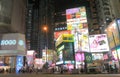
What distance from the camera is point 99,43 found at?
45.6 metres

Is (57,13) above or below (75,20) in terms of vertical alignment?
above

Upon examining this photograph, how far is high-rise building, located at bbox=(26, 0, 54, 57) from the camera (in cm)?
10962

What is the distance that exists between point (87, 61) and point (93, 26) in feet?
176

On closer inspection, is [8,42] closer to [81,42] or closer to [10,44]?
[10,44]

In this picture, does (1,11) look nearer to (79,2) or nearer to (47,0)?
(79,2)

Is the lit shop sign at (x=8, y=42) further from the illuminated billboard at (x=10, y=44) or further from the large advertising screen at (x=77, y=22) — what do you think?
the large advertising screen at (x=77, y=22)

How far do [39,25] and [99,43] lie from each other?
89.8 meters

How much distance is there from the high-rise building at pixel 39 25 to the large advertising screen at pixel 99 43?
203ft

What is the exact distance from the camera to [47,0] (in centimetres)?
11588

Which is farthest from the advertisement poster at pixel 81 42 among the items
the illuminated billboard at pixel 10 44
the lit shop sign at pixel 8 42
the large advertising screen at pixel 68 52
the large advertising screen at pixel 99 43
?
the lit shop sign at pixel 8 42

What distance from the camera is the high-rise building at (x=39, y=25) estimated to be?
10962cm

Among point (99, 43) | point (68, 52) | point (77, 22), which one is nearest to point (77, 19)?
point (77, 22)

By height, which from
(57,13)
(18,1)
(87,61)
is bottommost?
(87,61)

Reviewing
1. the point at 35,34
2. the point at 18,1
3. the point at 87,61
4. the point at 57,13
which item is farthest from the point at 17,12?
the point at 35,34
